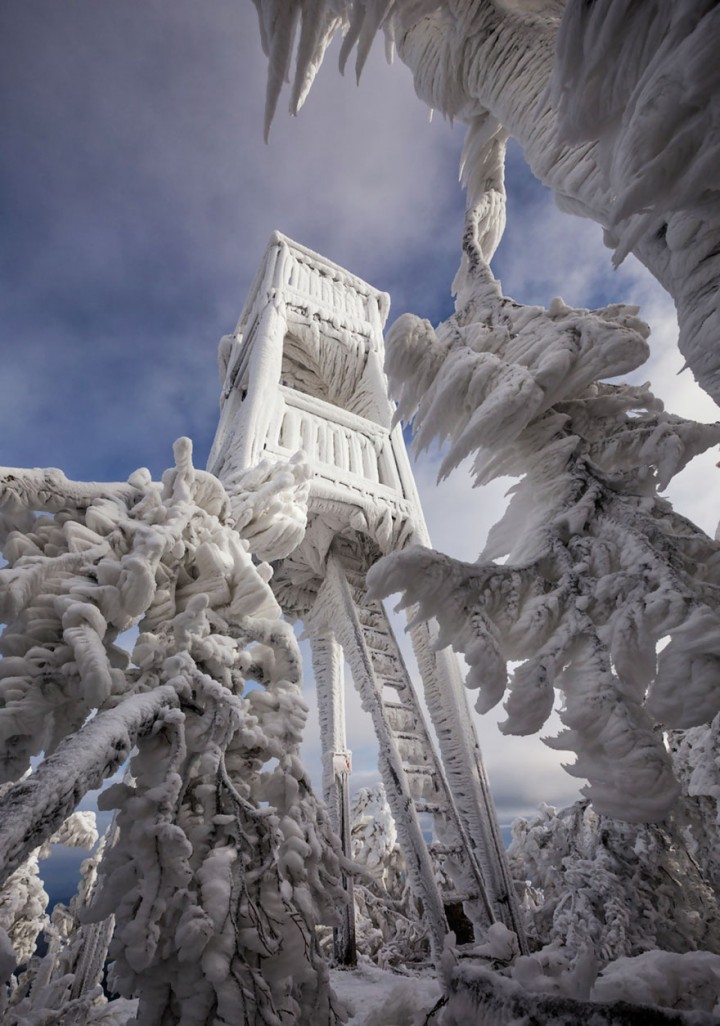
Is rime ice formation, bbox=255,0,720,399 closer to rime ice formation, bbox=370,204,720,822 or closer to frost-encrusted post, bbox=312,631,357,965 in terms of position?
rime ice formation, bbox=370,204,720,822

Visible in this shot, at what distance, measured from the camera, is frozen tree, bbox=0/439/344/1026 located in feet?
5.34

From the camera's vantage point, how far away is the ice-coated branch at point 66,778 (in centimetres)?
131

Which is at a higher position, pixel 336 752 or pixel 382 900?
pixel 336 752

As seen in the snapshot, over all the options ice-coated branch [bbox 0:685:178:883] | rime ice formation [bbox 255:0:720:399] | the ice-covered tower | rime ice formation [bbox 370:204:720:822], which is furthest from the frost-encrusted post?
rime ice formation [bbox 255:0:720:399]

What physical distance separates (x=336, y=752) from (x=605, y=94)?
7.21 m

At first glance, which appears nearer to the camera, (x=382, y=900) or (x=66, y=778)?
(x=66, y=778)

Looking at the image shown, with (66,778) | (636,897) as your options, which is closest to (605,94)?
(66,778)

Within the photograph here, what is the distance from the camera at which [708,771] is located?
3.35 metres

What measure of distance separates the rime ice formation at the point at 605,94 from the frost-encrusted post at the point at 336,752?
5.60 metres

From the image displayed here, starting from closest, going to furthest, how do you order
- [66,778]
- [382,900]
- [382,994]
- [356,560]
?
[66,778], [382,994], [382,900], [356,560]

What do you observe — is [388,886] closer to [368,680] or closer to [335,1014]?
[368,680]

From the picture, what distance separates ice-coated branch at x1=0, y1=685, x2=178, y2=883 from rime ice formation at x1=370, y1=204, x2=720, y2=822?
1.13m

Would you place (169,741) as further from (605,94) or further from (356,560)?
(356,560)

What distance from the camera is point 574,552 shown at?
78.9 inches
